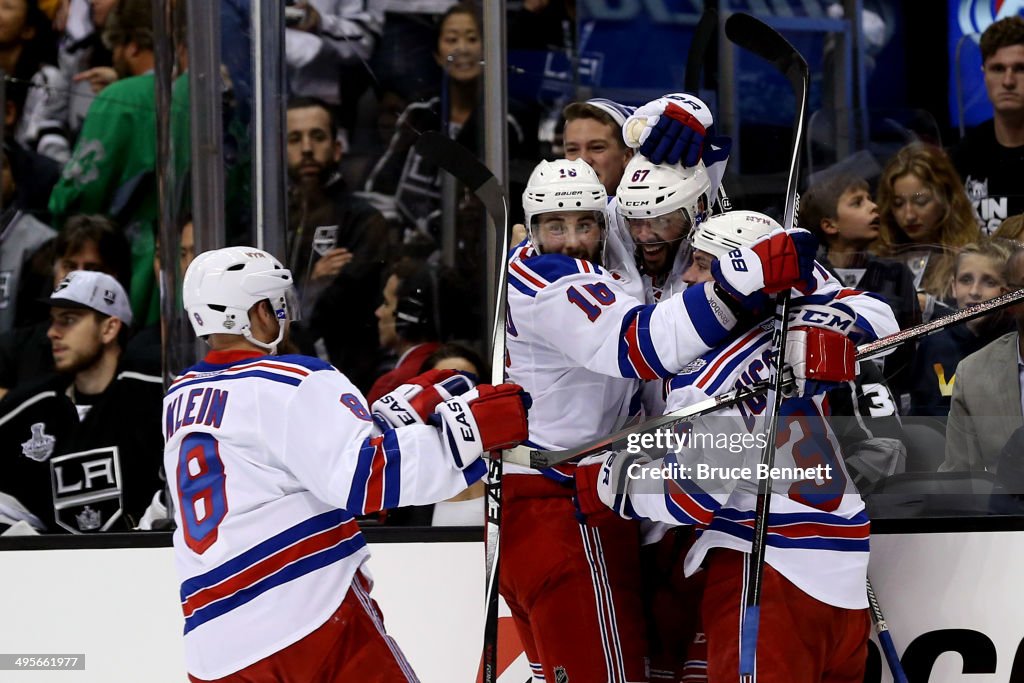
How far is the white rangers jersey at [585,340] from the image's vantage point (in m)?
2.08

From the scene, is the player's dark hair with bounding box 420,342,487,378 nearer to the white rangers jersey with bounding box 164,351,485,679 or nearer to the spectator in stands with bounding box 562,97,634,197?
the spectator in stands with bounding box 562,97,634,197

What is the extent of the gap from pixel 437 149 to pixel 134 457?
1.12m

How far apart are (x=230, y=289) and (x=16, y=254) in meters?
1.38

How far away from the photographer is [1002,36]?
3029 mm

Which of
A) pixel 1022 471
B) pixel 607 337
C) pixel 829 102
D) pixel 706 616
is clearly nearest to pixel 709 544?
pixel 706 616

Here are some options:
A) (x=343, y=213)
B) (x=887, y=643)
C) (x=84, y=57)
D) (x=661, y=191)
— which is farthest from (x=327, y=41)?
(x=887, y=643)

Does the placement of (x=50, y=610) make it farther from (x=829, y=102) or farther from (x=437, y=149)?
(x=829, y=102)

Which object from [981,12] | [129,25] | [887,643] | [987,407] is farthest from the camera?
[129,25]

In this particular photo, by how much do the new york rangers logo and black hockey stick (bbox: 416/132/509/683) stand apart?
145 cm

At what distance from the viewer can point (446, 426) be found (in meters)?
2.00

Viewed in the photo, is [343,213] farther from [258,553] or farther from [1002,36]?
[1002,36]

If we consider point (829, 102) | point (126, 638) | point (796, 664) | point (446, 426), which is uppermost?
point (829, 102)

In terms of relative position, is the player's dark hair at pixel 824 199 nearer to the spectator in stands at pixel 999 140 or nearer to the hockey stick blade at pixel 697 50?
the spectator in stands at pixel 999 140

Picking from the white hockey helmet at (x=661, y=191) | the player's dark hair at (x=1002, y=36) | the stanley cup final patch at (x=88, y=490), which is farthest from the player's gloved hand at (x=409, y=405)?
the player's dark hair at (x=1002, y=36)
